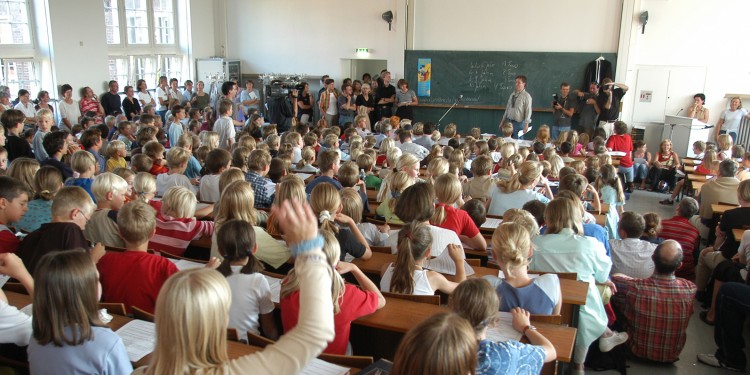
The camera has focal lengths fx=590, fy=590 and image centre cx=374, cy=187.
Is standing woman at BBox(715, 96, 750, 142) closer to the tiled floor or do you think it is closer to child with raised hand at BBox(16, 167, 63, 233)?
the tiled floor

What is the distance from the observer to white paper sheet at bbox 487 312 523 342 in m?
2.53

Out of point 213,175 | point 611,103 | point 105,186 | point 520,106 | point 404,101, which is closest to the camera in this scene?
point 105,186

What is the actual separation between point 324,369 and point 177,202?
6.63 ft

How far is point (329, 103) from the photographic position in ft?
40.6

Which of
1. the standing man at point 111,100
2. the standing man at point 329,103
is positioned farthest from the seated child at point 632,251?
the standing man at point 111,100

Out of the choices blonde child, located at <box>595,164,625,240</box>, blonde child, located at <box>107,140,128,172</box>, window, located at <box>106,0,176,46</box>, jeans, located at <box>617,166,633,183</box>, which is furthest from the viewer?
window, located at <box>106,0,176,46</box>

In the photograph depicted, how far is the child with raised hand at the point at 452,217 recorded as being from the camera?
399cm

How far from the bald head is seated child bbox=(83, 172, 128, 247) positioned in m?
3.45

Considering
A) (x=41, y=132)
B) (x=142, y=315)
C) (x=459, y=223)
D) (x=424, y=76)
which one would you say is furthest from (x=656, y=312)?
(x=424, y=76)

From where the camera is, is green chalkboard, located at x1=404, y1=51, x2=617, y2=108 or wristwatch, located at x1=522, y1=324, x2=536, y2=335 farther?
green chalkboard, located at x1=404, y1=51, x2=617, y2=108

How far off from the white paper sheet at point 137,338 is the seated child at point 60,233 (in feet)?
2.19

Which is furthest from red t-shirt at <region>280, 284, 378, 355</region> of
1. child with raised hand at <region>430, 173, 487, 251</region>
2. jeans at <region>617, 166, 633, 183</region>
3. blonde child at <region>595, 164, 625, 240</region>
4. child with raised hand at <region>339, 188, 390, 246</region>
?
jeans at <region>617, 166, 633, 183</region>

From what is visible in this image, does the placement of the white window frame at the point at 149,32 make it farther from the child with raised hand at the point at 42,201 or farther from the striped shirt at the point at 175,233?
the striped shirt at the point at 175,233

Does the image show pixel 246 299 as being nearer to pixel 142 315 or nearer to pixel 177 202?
pixel 142 315
